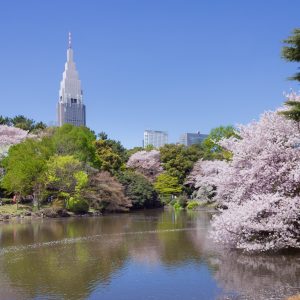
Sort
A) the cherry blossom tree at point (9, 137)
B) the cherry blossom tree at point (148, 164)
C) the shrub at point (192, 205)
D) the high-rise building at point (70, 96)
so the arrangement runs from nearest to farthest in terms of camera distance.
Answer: the cherry blossom tree at point (9, 137), the shrub at point (192, 205), the cherry blossom tree at point (148, 164), the high-rise building at point (70, 96)

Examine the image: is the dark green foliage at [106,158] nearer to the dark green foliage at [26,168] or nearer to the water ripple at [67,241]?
the dark green foliage at [26,168]

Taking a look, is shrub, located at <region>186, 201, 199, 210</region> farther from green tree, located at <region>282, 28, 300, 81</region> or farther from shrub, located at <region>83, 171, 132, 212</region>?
green tree, located at <region>282, 28, 300, 81</region>

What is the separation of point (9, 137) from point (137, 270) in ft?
134

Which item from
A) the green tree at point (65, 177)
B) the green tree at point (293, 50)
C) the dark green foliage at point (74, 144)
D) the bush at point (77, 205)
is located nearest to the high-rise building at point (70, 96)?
the dark green foliage at point (74, 144)

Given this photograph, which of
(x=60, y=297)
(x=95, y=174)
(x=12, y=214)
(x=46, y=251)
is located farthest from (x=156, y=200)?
(x=60, y=297)

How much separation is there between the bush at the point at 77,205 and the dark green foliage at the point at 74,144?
4443 millimetres

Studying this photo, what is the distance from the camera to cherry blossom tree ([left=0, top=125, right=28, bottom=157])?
4597 centimetres

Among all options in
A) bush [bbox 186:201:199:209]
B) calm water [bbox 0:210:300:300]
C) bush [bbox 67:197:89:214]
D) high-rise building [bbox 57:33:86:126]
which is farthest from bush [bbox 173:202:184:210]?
high-rise building [bbox 57:33:86:126]

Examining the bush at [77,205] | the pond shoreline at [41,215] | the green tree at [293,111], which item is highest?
the green tree at [293,111]

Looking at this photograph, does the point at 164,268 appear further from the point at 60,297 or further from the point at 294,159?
the point at 294,159

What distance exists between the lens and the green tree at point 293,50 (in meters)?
11.4

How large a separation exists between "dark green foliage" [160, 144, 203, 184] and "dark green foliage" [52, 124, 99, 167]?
44.2ft

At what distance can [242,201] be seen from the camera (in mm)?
17031

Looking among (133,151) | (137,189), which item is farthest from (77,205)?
(133,151)
